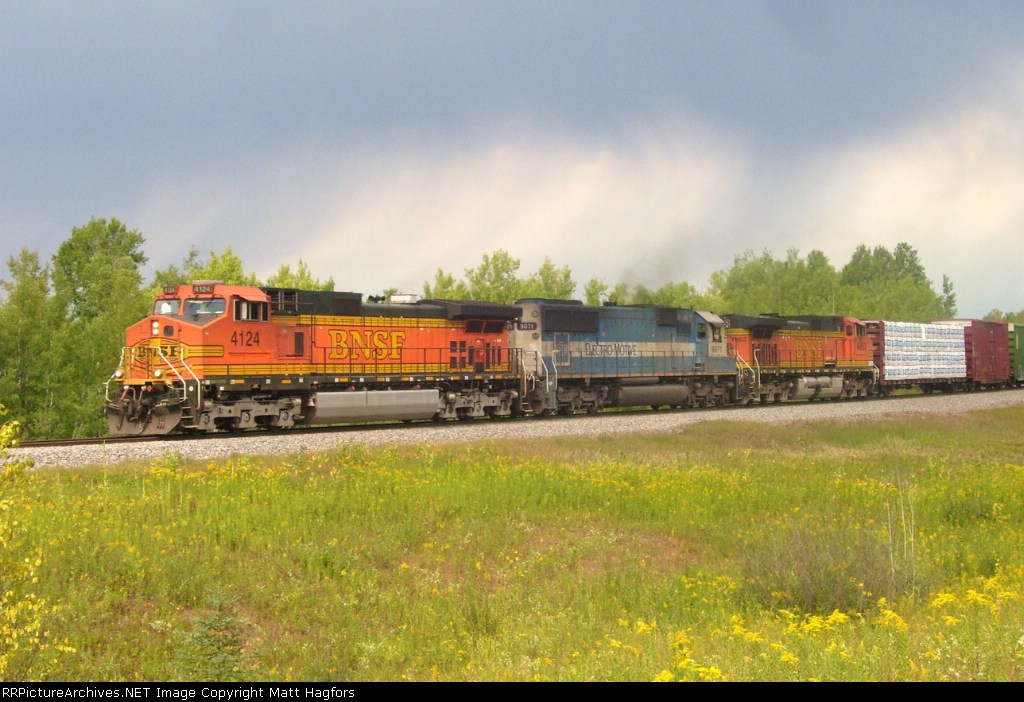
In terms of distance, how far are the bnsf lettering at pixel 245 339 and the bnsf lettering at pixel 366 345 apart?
221cm

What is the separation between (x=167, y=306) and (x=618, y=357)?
15.3 metres

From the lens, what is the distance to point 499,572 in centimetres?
1134

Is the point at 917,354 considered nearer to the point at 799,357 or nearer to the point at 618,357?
the point at 799,357

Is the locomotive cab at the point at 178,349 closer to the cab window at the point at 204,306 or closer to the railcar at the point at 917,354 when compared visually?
the cab window at the point at 204,306

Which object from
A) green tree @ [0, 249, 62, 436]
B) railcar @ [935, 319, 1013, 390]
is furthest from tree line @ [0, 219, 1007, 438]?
railcar @ [935, 319, 1013, 390]

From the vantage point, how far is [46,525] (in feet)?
35.4

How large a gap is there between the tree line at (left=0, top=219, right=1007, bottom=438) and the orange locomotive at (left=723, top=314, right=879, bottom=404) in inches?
239

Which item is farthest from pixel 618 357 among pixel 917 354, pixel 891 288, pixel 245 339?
pixel 891 288

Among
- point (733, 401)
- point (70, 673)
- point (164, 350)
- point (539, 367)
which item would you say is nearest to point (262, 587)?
point (70, 673)

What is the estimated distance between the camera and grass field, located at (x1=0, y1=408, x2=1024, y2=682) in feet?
23.7

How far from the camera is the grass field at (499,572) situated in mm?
7223

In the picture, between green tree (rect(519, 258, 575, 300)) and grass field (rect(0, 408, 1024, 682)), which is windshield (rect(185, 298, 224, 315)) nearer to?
grass field (rect(0, 408, 1024, 682))
